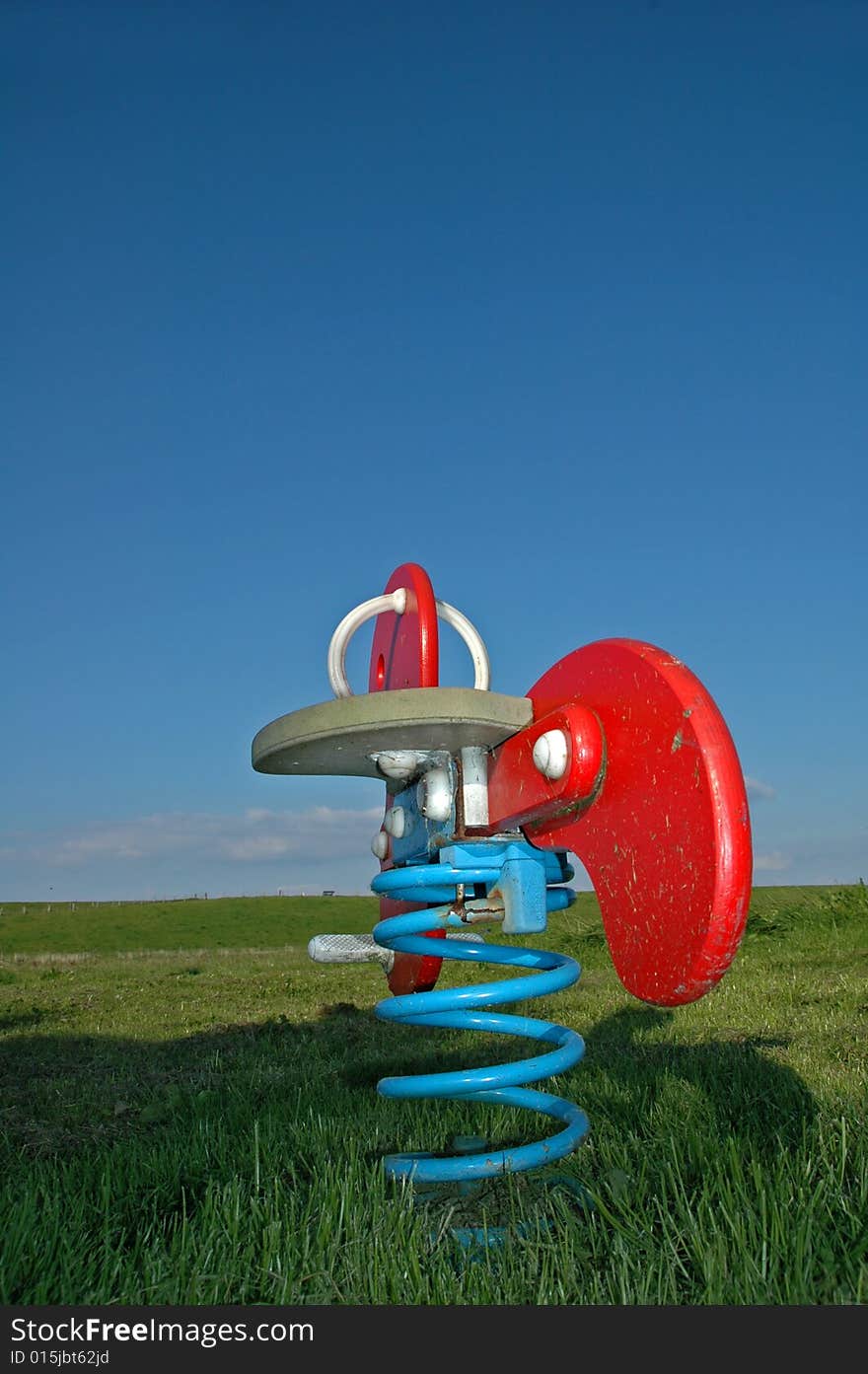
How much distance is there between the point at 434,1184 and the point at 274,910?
2109 cm

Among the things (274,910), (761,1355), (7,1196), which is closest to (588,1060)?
(7,1196)

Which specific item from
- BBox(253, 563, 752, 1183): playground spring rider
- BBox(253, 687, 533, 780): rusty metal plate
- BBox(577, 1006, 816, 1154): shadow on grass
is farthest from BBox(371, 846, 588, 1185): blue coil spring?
BBox(577, 1006, 816, 1154): shadow on grass

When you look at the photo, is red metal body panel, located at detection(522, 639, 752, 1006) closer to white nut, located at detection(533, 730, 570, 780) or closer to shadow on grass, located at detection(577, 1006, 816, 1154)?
white nut, located at detection(533, 730, 570, 780)

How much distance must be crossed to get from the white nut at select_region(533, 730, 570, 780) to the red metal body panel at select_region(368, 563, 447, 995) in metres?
0.72

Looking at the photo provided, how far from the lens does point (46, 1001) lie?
941cm

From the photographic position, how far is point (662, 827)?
2.46 meters

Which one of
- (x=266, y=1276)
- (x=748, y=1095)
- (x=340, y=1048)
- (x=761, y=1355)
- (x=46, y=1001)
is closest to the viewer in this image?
(x=761, y=1355)

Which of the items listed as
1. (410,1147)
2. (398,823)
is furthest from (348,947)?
(410,1147)

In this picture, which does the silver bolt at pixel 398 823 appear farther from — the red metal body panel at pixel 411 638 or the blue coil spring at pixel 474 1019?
the red metal body panel at pixel 411 638

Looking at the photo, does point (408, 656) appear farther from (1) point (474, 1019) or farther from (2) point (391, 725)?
(1) point (474, 1019)

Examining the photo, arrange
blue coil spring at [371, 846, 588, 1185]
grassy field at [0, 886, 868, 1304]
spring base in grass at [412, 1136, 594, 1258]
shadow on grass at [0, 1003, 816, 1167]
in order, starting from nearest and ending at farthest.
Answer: grassy field at [0, 886, 868, 1304], spring base in grass at [412, 1136, 594, 1258], blue coil spring at [371, 846, 588, 1185], shadow on grass at [0, 1003, 816, 1167]

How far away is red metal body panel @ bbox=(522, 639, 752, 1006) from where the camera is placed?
2277mm

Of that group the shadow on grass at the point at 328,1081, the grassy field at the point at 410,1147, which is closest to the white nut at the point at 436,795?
the grassy field at the point at 410,1147

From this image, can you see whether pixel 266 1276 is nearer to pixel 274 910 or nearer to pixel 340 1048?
pixel 340 1048
